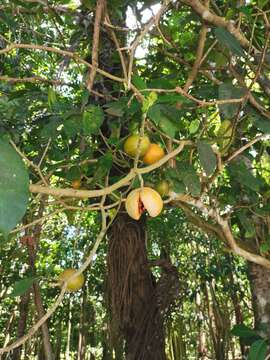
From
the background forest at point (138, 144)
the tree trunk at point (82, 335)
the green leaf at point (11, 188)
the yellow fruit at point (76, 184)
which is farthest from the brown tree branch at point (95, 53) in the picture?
the tree trunk at point (82, 335)

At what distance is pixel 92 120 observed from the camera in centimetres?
101

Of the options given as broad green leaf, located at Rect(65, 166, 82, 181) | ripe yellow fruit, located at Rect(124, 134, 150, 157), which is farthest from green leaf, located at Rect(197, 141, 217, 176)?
broad green leaf, located at Rect(65, 166, 82, 181)

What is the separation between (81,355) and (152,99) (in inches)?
150

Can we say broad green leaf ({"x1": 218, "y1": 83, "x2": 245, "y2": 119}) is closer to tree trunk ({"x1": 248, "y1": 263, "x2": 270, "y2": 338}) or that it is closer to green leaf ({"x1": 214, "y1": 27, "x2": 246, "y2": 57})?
green leaf ({"x1": 214, "y1": 27, "x2": 246, "y2": 57})

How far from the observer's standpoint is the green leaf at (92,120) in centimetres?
100

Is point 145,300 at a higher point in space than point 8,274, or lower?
lower

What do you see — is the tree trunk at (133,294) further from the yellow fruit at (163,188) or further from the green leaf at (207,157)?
the green leaf at (207,157)

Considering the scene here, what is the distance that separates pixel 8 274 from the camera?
4238mm

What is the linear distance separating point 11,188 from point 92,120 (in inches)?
24.8

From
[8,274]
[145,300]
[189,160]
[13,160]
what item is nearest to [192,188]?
[189,160]

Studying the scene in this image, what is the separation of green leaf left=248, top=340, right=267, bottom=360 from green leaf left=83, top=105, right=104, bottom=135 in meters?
0.70

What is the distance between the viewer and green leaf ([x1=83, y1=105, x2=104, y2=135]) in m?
1.00

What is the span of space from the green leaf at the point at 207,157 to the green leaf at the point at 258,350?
531mm

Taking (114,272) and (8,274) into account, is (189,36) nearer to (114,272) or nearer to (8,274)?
(114,272)
